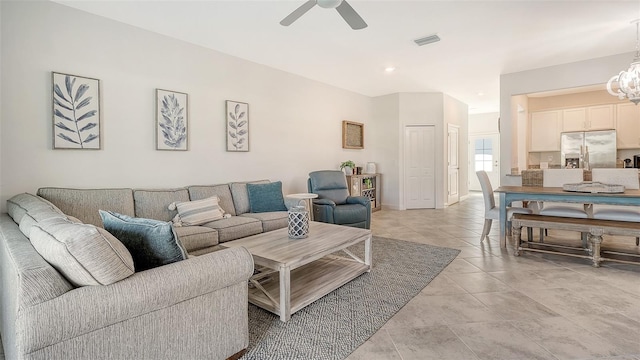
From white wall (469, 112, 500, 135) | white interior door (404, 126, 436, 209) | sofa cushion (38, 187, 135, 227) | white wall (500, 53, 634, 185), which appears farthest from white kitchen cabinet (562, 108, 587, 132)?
sofa cushion (38, 187, 135, 227)

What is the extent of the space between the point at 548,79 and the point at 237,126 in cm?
498

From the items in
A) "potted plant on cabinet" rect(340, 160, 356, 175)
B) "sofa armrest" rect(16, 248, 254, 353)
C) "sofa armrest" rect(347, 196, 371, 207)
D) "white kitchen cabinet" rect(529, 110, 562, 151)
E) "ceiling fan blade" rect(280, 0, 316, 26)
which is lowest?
"sofa armrest" rect(16, 248, 254, 353)

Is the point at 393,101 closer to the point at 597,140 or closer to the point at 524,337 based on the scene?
the point at 597,140

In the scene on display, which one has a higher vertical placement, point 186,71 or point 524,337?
point 186,71

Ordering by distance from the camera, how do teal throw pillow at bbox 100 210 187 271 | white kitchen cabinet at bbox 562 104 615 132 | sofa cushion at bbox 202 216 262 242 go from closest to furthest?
teal throw pillow at bbox 100 210 187 271, sofa cushion at bbox 202 216 262 242, white kitchen cabinet at bbox 562 104 615 132

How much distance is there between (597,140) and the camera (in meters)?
6.16

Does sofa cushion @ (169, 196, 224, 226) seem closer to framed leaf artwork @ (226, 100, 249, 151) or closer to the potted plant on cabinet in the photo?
framed leaf artwork @ (226, 100, 249, 151)

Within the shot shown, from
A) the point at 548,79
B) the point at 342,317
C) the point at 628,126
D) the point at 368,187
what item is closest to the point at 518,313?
the point at 342,317

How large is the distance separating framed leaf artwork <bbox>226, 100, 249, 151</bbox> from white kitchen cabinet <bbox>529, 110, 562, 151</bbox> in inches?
254

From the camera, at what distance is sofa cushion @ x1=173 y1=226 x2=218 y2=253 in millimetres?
2809

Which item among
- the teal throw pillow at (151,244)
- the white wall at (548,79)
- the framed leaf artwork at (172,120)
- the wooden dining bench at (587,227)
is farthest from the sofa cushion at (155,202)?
the white wall at (548,79)

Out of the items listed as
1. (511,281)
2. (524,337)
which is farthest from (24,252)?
(511,281)

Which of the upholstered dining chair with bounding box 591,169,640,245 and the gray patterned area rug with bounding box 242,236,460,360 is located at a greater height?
the upholstered dining chair with bounding box 591,169,640,245

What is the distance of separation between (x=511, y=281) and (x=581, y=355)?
3.62ft
